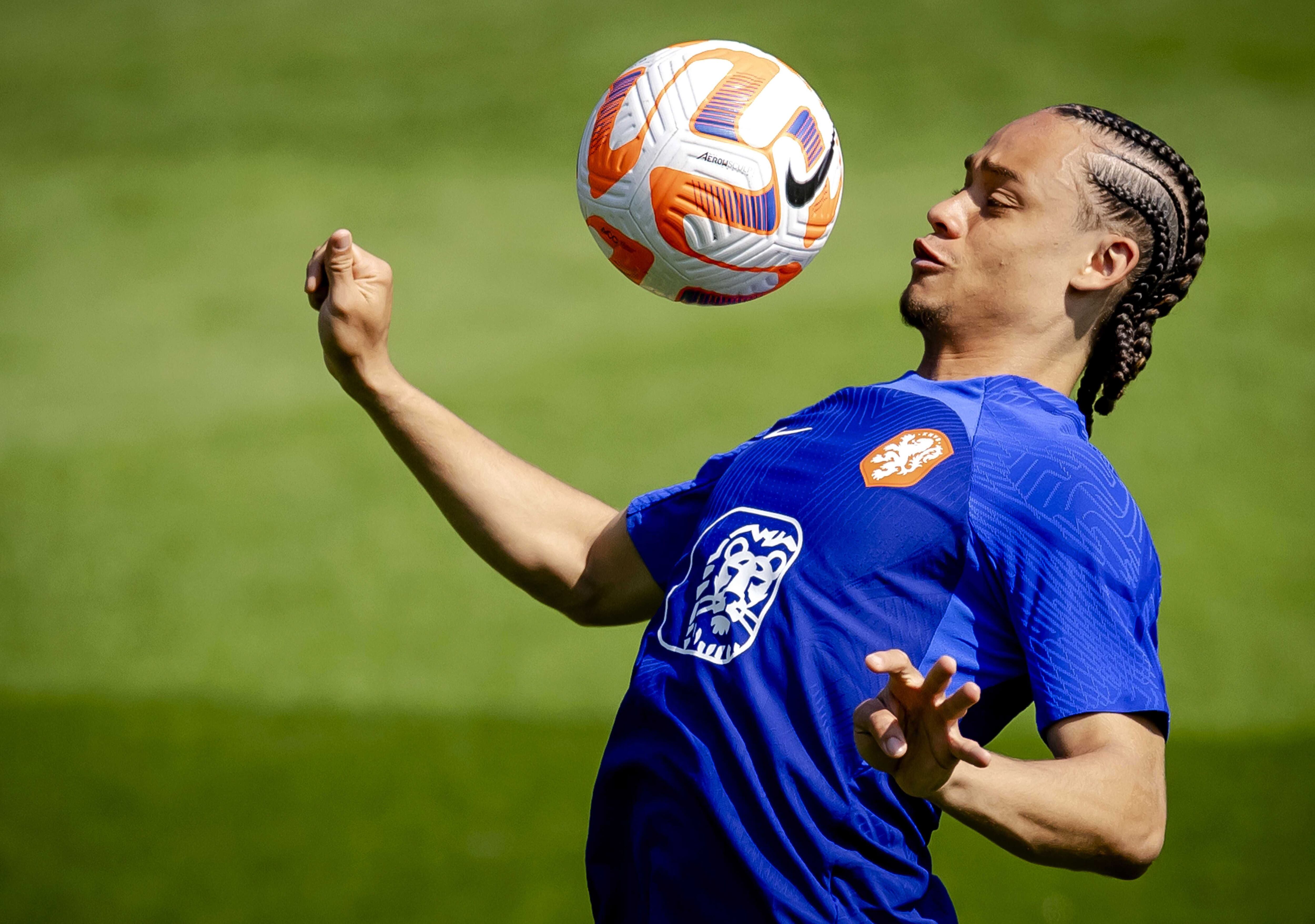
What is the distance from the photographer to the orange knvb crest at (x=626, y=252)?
2750 millimetres

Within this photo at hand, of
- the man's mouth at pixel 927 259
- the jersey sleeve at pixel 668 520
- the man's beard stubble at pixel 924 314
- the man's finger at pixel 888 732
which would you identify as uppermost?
the man's mouth at pixel 927 259

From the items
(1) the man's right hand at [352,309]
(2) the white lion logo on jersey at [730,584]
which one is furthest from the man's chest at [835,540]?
(1) the man's right hand at [352,309]

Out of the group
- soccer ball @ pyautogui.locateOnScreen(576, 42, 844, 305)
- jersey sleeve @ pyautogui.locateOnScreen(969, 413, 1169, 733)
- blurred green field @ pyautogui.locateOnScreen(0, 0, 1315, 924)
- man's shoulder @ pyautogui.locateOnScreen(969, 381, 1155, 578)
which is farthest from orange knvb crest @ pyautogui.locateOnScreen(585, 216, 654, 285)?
blurred green field @ pyautogui.locateOnScreen(0, 0, 1315, 924)

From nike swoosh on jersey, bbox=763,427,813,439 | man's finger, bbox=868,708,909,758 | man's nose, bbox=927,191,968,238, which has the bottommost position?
man's finger, bbox=868,708,909,758

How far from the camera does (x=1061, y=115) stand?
104 inches

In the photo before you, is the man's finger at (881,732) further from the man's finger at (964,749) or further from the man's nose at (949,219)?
the man's nose at (949,219)

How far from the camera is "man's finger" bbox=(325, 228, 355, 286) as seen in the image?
2.57m

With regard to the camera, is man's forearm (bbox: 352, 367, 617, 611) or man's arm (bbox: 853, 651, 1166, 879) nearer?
man's arm (bbox: 853, 651, 1166, 879)

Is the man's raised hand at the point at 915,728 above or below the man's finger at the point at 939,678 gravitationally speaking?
below

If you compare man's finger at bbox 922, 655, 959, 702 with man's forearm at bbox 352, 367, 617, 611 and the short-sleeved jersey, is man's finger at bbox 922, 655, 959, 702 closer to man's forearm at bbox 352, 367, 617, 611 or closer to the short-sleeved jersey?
the short-sleeved jersey

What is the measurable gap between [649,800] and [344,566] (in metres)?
4.99

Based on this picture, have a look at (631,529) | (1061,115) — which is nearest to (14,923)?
(631,529)

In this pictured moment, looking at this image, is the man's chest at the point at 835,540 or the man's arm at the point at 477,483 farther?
the man's arm at the point at 477,483

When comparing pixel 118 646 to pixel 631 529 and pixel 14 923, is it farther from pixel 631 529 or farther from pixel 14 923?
pixel 631 529
